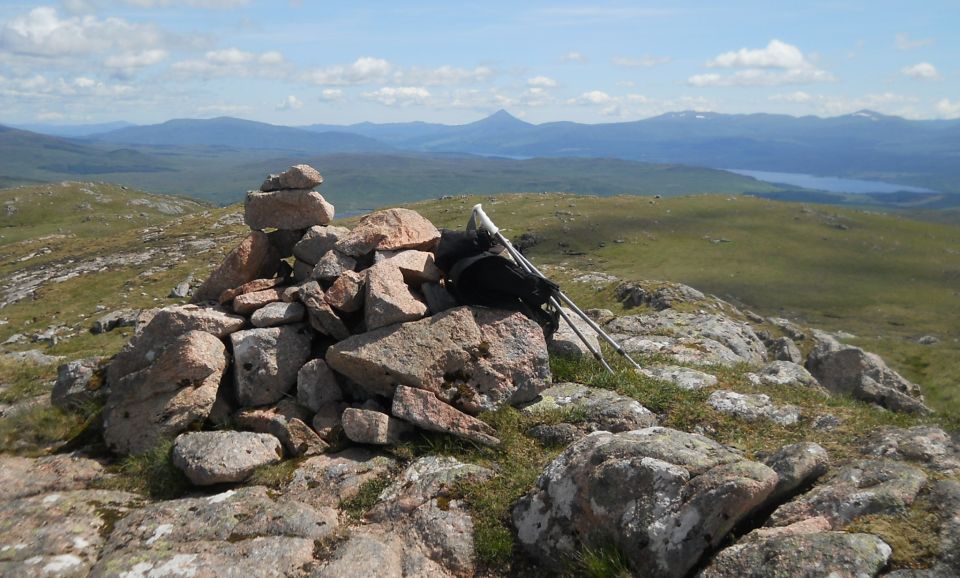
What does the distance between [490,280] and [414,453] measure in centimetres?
473

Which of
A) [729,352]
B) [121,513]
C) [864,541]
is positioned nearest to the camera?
[864,541]

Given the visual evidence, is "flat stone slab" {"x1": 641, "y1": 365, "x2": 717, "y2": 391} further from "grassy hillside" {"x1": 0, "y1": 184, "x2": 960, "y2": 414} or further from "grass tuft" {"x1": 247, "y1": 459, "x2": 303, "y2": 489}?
"grassy hillside" {"x1": 0, "y1": 184, "x2": 960, "y2": 414}

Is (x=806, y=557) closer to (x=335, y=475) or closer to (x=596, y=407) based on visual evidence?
(x=596, y=407)

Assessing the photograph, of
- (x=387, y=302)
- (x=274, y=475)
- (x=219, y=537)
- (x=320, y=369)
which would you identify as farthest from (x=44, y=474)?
(x=387, y=302)

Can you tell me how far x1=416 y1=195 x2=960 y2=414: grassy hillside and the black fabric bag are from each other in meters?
37.0

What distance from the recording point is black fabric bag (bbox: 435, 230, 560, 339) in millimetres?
14805

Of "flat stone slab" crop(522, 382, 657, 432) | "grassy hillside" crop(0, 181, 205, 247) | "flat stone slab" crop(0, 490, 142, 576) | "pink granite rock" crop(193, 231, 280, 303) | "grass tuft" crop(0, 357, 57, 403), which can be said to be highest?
"pink granite rock" crop(193, 231, 280, 303)

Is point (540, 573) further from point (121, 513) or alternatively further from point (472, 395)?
point (121, 513)

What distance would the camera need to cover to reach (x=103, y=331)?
45188 millimetres

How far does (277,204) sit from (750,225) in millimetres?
135080

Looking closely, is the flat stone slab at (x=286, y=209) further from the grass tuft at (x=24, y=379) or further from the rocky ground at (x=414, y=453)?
the grass tuft at (x=24, y=379)

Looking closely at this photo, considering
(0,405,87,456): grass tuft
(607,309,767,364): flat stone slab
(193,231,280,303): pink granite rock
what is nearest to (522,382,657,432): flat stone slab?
(193,231,280,303): pink granite rock

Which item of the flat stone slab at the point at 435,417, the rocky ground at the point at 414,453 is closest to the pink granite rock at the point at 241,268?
the rocky ground at the point at 414,453

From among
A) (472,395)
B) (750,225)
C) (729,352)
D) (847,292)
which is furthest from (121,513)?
(750,225)
